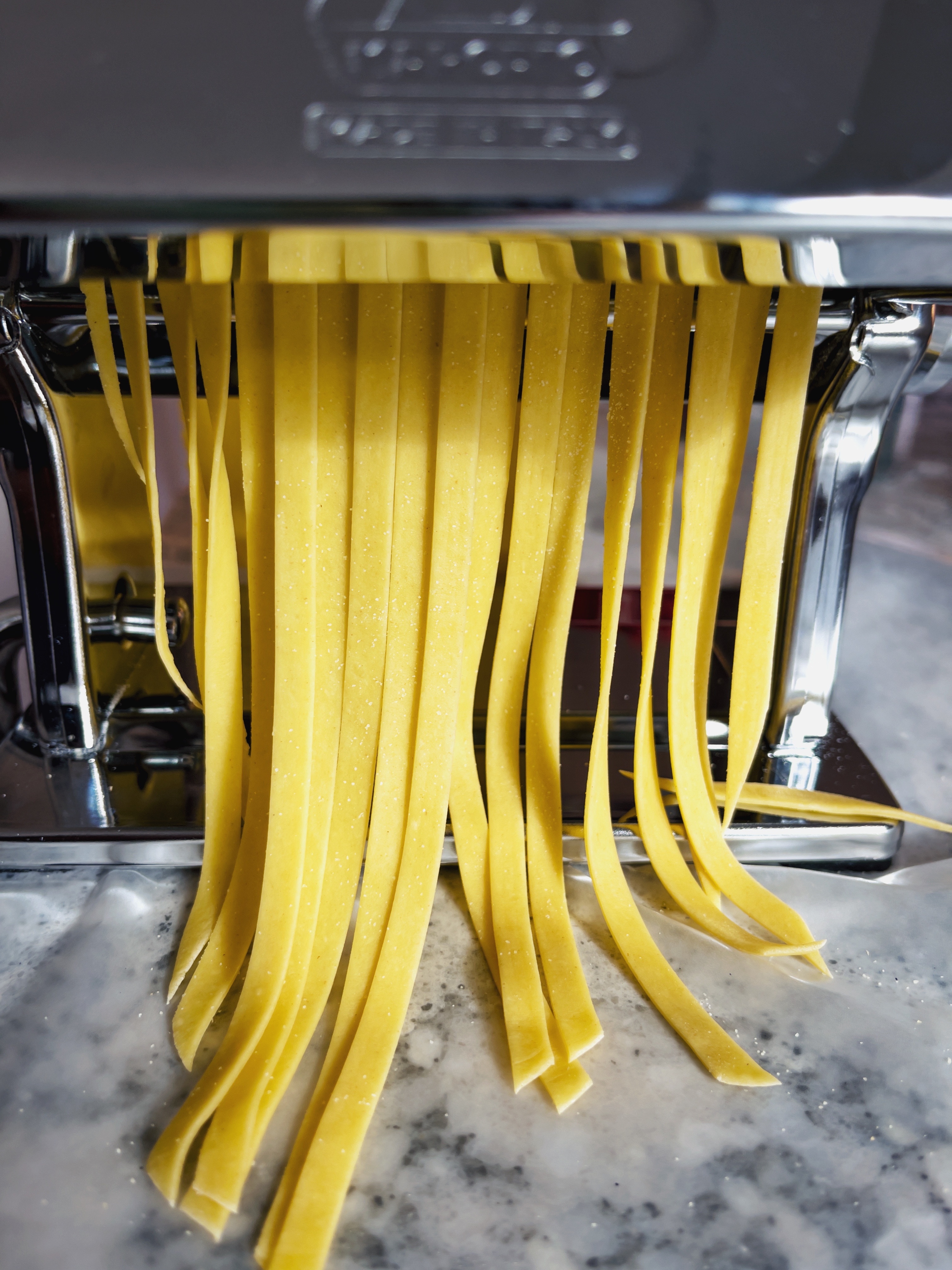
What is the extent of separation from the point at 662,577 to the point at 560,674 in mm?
80

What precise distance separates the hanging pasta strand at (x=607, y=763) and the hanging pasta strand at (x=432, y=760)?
0.24 ft

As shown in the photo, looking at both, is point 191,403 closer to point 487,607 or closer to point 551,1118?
point 487,607

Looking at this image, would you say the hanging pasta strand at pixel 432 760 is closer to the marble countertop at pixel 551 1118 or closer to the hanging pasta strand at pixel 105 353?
the marble countertop at pixel 551 1118

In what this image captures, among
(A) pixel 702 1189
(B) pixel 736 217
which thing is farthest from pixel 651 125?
(A) pixel 702 1189

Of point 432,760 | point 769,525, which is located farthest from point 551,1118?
point 769,525

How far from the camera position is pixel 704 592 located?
1.85ft

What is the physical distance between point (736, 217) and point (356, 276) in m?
0.14

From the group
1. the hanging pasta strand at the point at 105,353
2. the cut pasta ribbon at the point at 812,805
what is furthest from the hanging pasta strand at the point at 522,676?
the hanging pasta strand at the point at 105,353

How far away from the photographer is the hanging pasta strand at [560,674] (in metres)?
0.50

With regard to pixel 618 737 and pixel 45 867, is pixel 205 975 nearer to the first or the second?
pixel 45 867

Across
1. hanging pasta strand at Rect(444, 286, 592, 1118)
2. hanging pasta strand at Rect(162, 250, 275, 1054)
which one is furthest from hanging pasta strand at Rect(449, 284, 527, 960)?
hanging pasta strand at Rect(162, 250, 275, 1054)

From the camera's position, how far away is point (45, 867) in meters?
0.58

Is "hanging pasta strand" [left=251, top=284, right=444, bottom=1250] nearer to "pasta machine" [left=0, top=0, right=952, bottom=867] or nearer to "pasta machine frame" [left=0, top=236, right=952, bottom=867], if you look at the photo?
"pasta machine frame" [left=0, top=236, right=952, bottom=867]

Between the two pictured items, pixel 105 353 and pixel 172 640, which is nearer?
pixel 105 353
